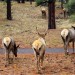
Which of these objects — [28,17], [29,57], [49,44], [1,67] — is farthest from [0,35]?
[28,17]

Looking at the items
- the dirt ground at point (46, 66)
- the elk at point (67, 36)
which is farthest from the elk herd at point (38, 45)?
the dirt ground at point (46, 66)

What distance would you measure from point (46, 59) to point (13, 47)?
1.85m

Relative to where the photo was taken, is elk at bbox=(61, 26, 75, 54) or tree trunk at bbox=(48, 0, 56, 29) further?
tree trunk at bbox=(48, 0, 56, 29)

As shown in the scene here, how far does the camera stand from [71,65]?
1639 centimetres

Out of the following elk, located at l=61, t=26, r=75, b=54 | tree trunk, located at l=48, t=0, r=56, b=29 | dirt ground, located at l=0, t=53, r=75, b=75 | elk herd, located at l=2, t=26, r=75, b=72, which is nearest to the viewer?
elk herd, located at l=2, t=26, r=75, b=72

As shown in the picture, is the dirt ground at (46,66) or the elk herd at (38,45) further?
the dirt ground at (46,66)

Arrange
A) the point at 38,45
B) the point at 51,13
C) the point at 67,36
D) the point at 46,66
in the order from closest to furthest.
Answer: the point at 38,45 → the point at 46,66 → the point at 67,36 → the point at 51,13

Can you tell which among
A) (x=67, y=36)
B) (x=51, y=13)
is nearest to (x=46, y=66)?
(x=67, y=36)

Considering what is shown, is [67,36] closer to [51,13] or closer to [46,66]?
[46,66]

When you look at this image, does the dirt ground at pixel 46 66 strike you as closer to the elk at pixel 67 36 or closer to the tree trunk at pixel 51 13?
the elk at pixel 67 36

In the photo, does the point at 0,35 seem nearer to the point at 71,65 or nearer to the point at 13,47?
the point at 13,47

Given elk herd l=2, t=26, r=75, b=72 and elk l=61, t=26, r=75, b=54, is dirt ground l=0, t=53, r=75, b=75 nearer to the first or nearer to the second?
elk herd l=2, t=26, r=75, b=72

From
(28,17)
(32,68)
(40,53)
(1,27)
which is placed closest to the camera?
(40,53)

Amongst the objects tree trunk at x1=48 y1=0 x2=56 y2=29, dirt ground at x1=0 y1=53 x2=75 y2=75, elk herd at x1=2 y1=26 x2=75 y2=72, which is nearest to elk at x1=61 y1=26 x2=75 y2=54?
elk herd at x1=2 y1=26 x2=75 y2=72
